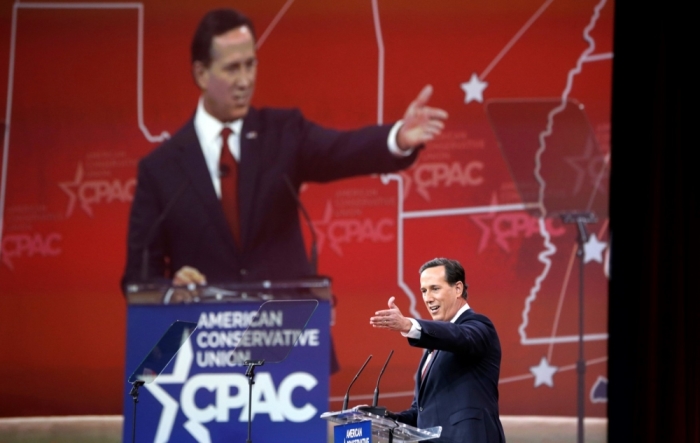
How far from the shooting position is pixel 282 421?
4.87 meters

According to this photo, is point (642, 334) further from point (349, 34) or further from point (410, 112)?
point (349, 34)

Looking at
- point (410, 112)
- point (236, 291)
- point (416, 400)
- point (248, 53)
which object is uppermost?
point (248, 53)

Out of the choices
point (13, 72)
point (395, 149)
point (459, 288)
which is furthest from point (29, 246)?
point (459, 288)

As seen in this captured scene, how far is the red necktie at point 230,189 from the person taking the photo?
16.9 ft

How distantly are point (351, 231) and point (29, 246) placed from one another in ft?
6.44

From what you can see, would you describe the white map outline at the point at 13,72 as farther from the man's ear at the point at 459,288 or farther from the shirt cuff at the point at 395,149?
the man's ear at the point at 459,288

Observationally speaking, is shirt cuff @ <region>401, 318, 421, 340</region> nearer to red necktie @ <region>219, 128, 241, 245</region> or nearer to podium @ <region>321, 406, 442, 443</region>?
podium @ <region>321, 406, 442, 443</region>

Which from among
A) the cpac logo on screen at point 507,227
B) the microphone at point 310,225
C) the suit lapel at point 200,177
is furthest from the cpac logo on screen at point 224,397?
the cpac logo on screen at point 507,227

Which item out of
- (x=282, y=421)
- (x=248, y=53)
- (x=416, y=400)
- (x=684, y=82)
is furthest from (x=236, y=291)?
(x=684, y=82)

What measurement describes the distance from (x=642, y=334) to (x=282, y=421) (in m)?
2.21

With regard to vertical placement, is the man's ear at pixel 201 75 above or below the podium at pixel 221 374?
above

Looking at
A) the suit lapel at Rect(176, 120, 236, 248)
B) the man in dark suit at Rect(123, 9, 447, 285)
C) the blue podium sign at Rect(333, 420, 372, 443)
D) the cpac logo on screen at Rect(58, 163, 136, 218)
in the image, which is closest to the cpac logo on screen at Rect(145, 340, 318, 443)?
the man in dark suit at Rect(123, 9, 447, 285)

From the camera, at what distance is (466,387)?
3.01 meters

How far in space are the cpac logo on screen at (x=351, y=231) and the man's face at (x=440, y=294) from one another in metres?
2.03
